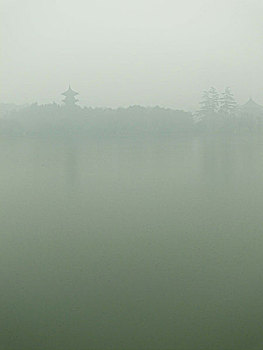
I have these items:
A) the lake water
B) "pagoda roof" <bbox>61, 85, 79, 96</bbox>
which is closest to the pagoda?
"pagoda roof" <bbox>61, 85, 79, 96</bbox>

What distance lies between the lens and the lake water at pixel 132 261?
65.8 inches

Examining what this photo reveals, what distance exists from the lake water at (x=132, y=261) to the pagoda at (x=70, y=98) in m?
3.73

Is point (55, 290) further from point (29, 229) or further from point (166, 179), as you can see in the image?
point (166, 179)

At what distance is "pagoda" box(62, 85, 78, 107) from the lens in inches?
344

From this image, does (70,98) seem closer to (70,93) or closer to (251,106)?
(70,93)

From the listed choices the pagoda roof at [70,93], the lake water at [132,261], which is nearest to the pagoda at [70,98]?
the pagoda roof at [70,93]

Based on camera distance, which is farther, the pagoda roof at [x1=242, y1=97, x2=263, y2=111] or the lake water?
the pagoda roof at [x1=242, y1=97, x2=263, y2=111]

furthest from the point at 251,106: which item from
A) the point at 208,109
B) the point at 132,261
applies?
the point at 132,261

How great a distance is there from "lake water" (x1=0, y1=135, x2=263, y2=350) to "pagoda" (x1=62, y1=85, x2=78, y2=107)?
3729 millimetres

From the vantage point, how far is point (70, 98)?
8.84 meters

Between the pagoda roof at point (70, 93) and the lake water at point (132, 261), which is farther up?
the pagoda roof at point (70, 93)

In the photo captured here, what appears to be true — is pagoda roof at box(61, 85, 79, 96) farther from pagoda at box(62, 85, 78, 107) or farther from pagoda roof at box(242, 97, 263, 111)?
pagoda roof at box(242, 97, 263, 111)

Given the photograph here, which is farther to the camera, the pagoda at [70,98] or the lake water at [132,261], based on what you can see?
the pagoda at [70,98]

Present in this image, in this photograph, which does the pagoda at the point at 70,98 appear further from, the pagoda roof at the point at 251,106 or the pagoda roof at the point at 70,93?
the pagoda roof at the point at 251,106
